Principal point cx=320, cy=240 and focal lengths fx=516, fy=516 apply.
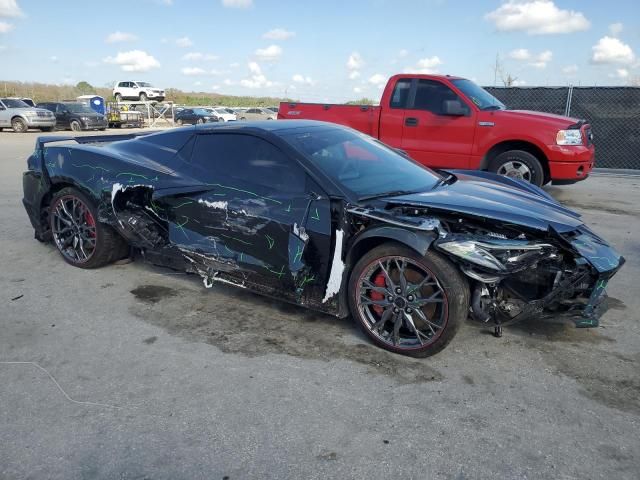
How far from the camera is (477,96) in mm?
8328

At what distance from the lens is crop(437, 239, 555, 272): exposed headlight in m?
3.05

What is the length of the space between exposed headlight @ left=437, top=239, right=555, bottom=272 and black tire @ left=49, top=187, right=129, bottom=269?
Result: 121 inches

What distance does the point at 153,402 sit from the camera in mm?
2826

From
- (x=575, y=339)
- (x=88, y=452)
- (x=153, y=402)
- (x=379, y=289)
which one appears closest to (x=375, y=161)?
(x=379, y=289)

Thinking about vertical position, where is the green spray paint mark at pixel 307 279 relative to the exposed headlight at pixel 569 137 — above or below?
below

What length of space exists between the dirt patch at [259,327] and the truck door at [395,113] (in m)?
5.12

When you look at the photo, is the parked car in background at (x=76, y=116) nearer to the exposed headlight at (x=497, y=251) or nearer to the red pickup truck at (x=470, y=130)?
the red pickup truck at (x=470, y=130)

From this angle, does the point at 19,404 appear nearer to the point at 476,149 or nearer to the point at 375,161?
the point at 375,161

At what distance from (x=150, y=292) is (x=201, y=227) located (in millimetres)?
857

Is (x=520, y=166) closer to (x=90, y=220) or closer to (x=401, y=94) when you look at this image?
(x=401, y=94)

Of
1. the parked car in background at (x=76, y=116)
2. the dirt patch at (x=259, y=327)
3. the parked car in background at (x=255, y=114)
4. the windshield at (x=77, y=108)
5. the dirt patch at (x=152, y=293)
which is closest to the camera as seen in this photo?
the dirt patch at (x=259, y=327)

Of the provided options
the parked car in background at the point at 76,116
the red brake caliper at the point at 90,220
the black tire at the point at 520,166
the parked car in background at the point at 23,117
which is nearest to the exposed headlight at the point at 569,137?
the black tire at the point at 520,166

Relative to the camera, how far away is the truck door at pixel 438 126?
811 centimetres

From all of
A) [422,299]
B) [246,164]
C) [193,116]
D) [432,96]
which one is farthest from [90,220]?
[193,116]
